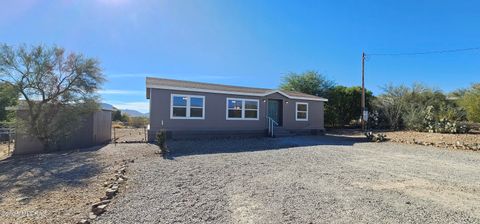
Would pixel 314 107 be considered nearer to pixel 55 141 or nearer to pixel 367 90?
pixel 367 90

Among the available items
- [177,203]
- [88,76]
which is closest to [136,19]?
[88,76]

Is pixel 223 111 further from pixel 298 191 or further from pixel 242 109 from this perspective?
pixel 298 191

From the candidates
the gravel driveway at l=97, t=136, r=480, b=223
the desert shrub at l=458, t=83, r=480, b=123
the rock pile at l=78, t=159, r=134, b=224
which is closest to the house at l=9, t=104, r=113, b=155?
the gravel driveway at l=97, t=136, r=480, b=223

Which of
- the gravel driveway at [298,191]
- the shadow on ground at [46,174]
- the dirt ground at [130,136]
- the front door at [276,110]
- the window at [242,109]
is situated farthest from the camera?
the front door at [276,110]

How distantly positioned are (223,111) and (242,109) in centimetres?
121

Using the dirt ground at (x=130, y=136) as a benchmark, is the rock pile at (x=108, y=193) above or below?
below

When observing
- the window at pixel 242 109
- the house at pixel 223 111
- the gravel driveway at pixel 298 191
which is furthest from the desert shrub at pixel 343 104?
the gravel driveway at pixel 298 191

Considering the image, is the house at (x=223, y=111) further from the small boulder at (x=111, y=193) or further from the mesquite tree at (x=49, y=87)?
the small boulder at (x=111, y=193)

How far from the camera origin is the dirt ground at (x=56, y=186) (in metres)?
4.08

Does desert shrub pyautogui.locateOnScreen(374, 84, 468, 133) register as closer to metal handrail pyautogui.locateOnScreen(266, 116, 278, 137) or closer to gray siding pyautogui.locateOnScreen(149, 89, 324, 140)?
gray siding pyautogui.locateOnScreen(149, 89, 324, 140)

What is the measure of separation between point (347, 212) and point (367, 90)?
2120 cm

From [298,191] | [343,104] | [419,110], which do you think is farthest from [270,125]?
[298,191]

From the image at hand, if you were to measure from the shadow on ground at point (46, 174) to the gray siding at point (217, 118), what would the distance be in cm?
409

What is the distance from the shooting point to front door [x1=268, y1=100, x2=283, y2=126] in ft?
53.9
